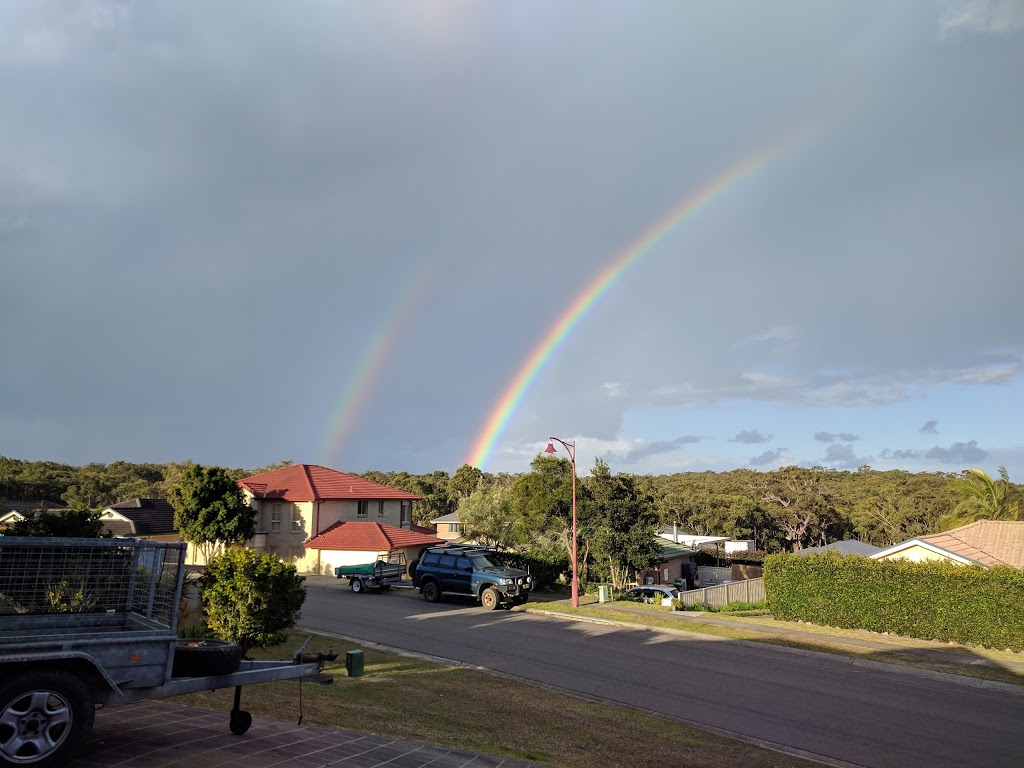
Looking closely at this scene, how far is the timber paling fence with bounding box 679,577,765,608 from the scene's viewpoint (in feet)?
104

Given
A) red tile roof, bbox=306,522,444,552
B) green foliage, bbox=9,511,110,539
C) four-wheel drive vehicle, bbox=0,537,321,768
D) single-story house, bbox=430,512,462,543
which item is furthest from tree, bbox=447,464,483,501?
four-wheel drive vehicle, bbox=0,537,321,768

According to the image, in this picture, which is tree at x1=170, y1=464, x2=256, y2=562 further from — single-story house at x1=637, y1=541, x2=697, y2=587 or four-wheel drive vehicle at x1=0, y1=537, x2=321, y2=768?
four-wheel drive vehicle at x1=0, y1=537, x2=321, y2=768

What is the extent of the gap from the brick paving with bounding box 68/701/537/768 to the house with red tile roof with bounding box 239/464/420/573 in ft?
105

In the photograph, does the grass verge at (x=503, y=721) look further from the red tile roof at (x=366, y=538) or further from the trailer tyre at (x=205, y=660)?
the red tile roof at (x=366, y=538)

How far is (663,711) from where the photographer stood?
11.7m

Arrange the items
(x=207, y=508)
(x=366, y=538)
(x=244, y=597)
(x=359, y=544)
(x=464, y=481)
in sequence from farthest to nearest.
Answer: (x=464, y=481) → (x=366, y=538) → (x=359, y=544) → (x=207, y=508) → (x=244, y=597)

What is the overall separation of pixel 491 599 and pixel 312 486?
2055cm

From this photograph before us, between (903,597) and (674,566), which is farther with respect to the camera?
(674,566)

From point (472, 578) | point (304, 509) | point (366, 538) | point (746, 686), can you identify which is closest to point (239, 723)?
point (746, 686)

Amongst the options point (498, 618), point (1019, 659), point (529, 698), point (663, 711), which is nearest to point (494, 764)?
point (529, 698)

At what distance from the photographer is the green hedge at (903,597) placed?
19.9 meters

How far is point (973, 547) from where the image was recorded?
2891 centimetres

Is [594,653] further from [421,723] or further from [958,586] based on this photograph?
[958,586]

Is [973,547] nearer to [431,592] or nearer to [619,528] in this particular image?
[619,528]
